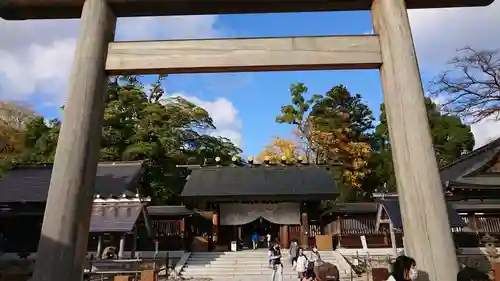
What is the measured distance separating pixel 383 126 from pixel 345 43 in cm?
3780

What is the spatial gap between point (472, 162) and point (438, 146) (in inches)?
676

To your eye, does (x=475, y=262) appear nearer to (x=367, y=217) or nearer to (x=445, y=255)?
(x=367, y=217)

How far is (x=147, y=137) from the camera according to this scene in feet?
94.2

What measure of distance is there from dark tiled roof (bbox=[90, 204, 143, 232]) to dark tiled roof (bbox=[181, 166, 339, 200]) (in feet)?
16.5

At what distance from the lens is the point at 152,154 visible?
A: 27609mm

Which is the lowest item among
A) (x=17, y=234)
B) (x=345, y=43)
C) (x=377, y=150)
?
(x=17, y=234)

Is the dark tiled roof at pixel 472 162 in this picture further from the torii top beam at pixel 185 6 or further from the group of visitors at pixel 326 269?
the torii top beam at pixel 185 6

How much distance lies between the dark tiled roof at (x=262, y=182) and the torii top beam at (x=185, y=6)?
1703 centimetres

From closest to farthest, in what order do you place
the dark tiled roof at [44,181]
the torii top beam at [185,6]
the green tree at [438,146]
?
1. the torii top beam at [185,6]
2. the dark tiled roof at [44,181]
3. the green tree at [438,146]

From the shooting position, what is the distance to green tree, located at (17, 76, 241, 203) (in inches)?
1074

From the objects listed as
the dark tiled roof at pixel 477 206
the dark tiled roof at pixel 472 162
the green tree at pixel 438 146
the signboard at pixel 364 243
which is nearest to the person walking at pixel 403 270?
the signboard at pixel 364 243

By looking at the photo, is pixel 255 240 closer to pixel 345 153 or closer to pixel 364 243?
pixel 364 243

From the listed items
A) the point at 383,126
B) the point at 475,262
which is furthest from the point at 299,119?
the point at 475,262

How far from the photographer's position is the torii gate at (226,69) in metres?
3.56
